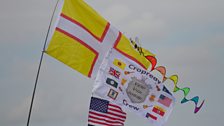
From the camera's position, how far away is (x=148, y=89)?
1141 inches

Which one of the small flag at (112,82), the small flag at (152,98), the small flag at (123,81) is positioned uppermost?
the small flag at (123,81)

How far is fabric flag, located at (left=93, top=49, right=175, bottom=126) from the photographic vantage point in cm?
2852

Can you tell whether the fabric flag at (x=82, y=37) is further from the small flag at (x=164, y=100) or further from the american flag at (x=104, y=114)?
the small flag at (x=164, y=100)

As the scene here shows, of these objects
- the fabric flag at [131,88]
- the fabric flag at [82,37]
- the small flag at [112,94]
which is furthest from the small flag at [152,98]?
the fabric flag at [82,37]

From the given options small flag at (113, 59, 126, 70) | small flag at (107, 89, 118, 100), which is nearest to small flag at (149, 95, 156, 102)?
small flag at (107, 89, 118, 100)

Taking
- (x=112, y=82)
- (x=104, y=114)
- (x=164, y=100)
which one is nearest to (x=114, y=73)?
(x=112, y=82)

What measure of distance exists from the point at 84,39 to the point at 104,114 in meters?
3.61

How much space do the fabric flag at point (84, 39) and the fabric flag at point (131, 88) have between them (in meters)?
0.32

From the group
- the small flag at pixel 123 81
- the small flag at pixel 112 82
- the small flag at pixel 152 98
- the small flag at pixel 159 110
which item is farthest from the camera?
the small flag at pixel 159 110

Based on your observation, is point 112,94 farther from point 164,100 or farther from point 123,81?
point 164,100

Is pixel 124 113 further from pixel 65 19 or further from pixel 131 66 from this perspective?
pixel 65 19

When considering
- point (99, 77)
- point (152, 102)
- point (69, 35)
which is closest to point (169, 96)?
point (152, 102)

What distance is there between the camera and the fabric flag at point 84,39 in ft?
90.3

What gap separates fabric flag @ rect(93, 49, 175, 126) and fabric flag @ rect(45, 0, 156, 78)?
0.32 m
